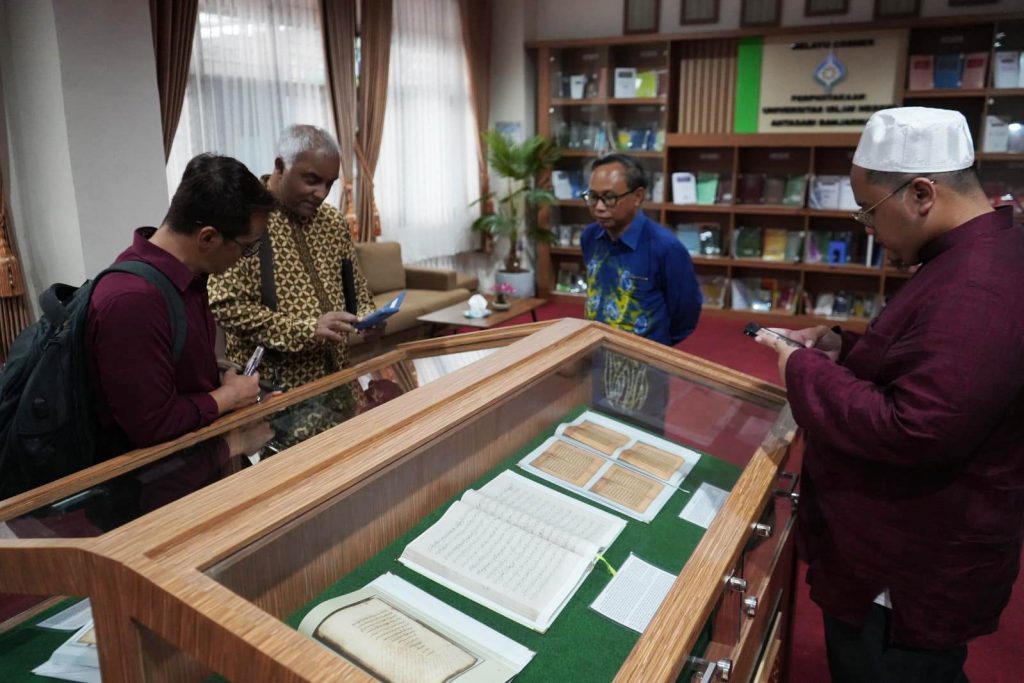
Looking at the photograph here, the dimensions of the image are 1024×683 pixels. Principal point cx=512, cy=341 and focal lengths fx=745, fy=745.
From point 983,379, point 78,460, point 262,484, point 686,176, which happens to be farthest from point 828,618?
point 686,176

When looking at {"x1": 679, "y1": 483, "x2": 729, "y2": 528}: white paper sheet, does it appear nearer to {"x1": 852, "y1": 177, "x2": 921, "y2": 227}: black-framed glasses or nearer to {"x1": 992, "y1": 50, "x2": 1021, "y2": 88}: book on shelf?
{"x1": 852, "y1": 177, "x2": 921, "y2": 227}: black-framed glasses

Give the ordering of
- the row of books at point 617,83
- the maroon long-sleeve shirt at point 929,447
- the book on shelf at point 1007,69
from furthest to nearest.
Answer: the row of books at point 617,83
the book on shelf at point 1007,69
the maroon long-sleeve shirt at point 929,447

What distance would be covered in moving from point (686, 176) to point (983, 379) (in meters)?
6.36

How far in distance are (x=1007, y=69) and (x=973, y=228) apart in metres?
6.13

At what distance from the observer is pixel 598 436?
1734mm

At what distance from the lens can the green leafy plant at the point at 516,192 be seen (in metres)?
7.45

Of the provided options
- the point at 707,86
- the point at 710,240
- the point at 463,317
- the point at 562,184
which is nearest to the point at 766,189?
the point at 710,240

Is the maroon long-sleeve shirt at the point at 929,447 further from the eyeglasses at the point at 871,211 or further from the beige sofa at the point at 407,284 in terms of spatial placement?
the beige sofa at the point at 407,284

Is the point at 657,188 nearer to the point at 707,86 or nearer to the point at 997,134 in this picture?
the point at 707,86

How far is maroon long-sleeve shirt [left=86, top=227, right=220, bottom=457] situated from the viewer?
1.41 m

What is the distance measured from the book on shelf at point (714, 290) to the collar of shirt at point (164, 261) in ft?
21.2

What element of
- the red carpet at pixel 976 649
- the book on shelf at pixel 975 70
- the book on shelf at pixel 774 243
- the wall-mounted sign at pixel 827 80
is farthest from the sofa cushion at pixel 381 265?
the book on shelf at pixel 975 70

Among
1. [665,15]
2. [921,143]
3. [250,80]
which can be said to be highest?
[665,15]

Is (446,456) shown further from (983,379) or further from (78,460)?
(983,379)
